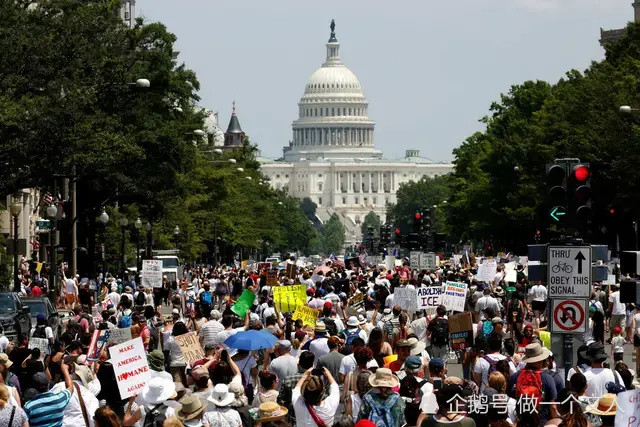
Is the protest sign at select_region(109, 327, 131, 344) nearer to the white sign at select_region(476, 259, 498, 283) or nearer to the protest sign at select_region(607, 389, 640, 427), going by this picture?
the protest sign at select_region(607, 389, 640, 427)

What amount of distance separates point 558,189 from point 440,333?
7758mm

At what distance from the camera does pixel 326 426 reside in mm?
17625

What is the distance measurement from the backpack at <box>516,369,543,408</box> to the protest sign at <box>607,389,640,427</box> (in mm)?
3824

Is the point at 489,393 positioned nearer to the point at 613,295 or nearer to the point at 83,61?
the point at 613,295

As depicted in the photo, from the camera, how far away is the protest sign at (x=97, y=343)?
2330 cm

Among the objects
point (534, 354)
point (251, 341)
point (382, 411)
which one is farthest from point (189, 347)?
point (382, 411)

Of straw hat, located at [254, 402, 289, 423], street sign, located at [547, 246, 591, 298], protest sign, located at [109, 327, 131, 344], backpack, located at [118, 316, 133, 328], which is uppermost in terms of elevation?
street sign, located at [547, 246, 591, 298]

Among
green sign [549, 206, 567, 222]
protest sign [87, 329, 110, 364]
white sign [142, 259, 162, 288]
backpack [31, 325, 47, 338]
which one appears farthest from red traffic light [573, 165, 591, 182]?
white sign [142, 259, 162, 288]

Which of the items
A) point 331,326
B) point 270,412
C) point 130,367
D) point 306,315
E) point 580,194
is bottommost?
point 270,412

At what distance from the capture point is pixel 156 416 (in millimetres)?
17922

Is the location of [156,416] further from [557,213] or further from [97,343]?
[97,343]

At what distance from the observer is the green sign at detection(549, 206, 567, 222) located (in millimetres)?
21545

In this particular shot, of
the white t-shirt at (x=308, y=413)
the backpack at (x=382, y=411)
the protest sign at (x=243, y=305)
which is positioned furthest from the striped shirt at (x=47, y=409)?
the protest sign at (x=243, y=305)

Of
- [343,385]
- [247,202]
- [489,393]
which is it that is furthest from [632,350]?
[247,202]
